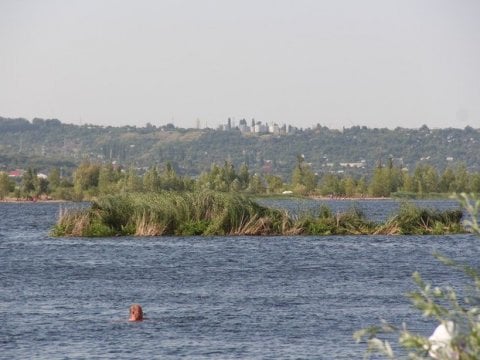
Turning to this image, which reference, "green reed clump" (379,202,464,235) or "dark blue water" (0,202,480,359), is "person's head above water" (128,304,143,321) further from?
"green reed clump" (379,202,464,235)

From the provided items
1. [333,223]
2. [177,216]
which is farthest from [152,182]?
[177,216]

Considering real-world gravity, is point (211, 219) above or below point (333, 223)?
above

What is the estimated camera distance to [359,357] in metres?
29.6

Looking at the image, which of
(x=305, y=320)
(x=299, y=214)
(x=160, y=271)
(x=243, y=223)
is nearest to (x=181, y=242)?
(x=243, y=223)

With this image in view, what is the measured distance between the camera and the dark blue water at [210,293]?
32.1 m

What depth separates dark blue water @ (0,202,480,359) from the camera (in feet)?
105

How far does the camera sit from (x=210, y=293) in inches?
1809

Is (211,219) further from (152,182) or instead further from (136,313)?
(152,182)

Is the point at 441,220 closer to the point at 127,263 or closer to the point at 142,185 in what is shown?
the point at 127,263

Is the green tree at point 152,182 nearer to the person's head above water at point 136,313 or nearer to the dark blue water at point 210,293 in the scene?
the dark blue water at point 210,293

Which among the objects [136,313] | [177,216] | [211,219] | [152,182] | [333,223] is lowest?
[152,182]

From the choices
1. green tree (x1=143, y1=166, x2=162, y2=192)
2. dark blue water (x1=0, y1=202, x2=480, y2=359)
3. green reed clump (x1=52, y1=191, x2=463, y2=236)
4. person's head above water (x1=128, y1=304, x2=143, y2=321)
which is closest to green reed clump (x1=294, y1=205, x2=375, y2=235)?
green reed clump (x1=52, y1=191, x2=463, y2=236)

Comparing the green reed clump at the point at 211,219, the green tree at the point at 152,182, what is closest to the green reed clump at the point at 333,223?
the green reed clump at the point at 211,219

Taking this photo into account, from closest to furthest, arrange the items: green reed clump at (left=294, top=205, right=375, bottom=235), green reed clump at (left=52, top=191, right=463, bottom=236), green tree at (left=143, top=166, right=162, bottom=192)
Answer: green reed clump at (left=52, top=191, right=463, bottom=236), green reed clump at (left=294, top=205, right=375, bottom=235), green tree at (left=143, top=166, right=162, bottom=192)
